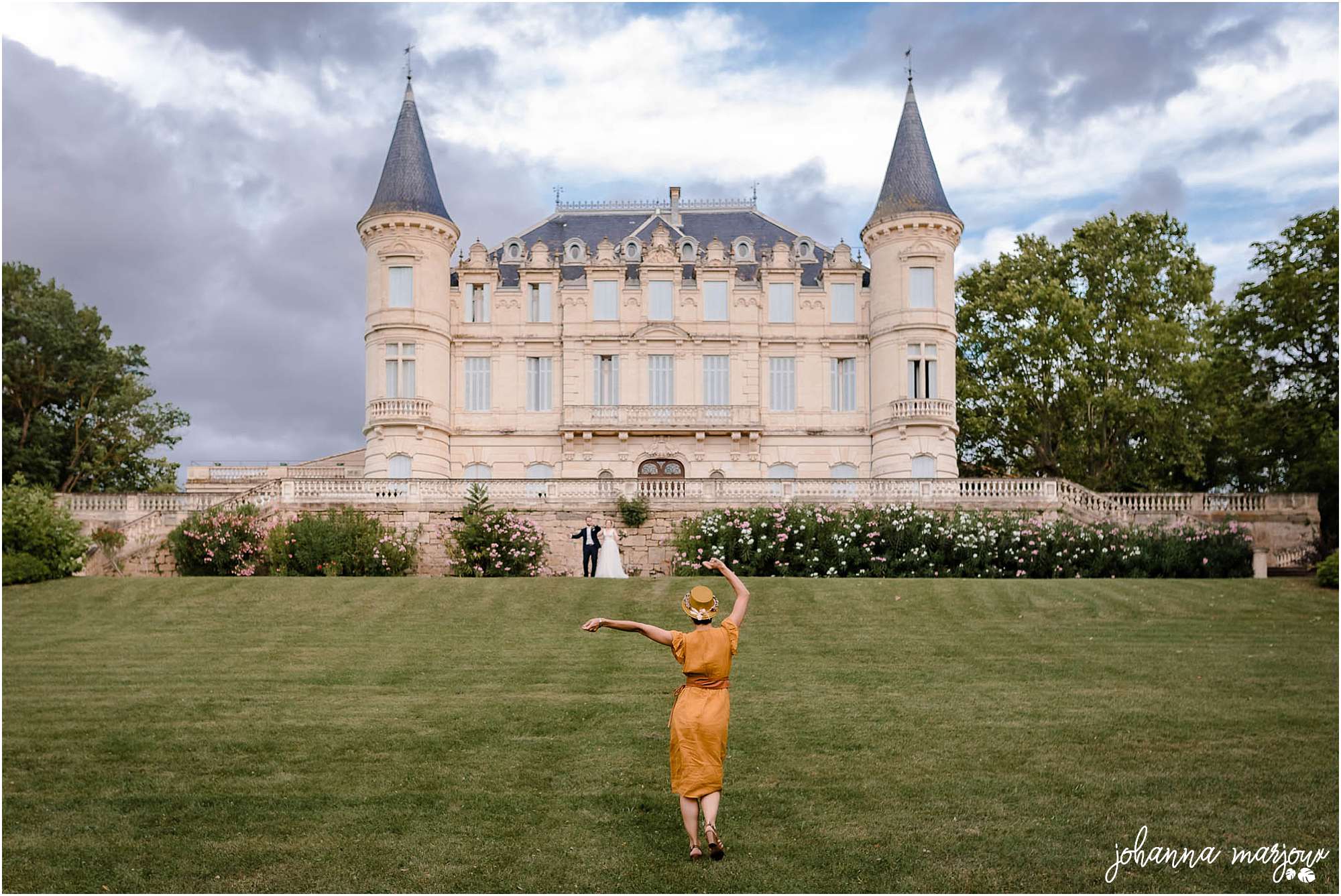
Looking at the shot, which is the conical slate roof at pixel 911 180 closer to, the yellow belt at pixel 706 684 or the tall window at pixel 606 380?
the tall window at pixel 606 380

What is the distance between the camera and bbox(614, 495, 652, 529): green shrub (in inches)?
1223

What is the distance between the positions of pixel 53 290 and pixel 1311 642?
3907 cm

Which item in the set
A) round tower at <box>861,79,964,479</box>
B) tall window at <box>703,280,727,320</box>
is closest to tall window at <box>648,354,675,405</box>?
tall window at <box>703,280,727,320</box>

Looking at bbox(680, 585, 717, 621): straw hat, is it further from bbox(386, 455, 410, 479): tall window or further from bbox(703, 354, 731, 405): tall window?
bbox(703, 354, 731, 405): tall window

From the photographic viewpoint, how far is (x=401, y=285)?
40906 mm

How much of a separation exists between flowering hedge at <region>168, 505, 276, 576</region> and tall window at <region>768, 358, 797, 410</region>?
61.5 feet

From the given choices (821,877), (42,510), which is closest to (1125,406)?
(42,510)

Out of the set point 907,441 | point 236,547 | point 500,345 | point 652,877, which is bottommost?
point 652,877

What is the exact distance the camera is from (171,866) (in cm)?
932

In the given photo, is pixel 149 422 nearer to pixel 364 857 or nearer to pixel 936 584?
pixel 936 584

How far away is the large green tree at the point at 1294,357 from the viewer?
32250 millimetres

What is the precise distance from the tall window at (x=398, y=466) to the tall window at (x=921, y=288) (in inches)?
674

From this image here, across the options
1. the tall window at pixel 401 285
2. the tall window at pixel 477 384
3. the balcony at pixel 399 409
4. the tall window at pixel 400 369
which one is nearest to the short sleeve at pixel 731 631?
the balcony at pixel 399 409

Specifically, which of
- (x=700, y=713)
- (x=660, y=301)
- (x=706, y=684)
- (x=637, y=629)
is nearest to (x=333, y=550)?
(x=660, y=301)
